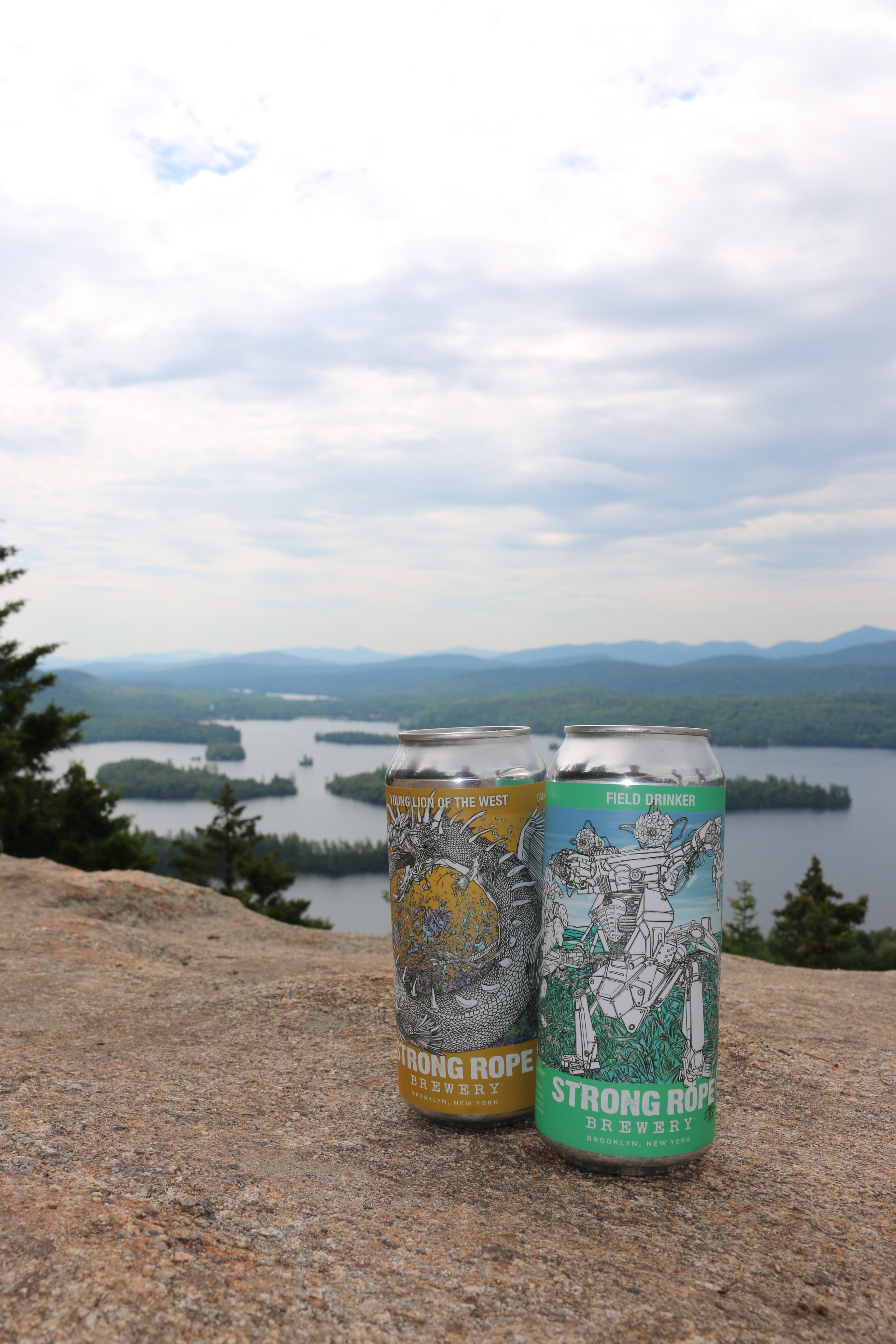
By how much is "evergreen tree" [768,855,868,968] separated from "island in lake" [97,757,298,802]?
7514 centimetres

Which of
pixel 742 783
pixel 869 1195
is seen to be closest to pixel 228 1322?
pixel 869 1195

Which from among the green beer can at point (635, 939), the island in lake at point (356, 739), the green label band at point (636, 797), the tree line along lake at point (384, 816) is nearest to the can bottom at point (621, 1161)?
the green beer can at point (635, 939)

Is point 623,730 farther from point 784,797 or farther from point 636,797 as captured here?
point 784,797

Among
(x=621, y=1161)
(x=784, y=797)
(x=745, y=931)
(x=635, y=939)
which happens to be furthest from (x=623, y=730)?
(x=784, y=797)

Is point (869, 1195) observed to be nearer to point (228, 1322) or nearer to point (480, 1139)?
point (480, 1139)

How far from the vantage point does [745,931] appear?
46500mm

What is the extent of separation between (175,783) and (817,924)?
288ft

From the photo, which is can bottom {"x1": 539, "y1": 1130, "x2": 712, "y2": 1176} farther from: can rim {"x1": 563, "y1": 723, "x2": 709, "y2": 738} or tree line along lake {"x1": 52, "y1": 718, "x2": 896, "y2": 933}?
tree line along lake {"x1": 52, "y1": 718, "x2": 896, "y2": 933}

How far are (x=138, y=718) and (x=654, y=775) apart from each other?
525 feet

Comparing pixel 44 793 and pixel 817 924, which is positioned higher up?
pixel 44 793

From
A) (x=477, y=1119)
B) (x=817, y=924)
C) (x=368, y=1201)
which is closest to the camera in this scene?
(x=368, y=1201)

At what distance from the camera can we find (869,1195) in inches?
118

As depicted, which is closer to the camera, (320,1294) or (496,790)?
(320,1294)

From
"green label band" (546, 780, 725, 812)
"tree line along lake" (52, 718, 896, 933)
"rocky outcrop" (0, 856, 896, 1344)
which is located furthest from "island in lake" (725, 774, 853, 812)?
"green label band" (546, 780, 725, 812)
